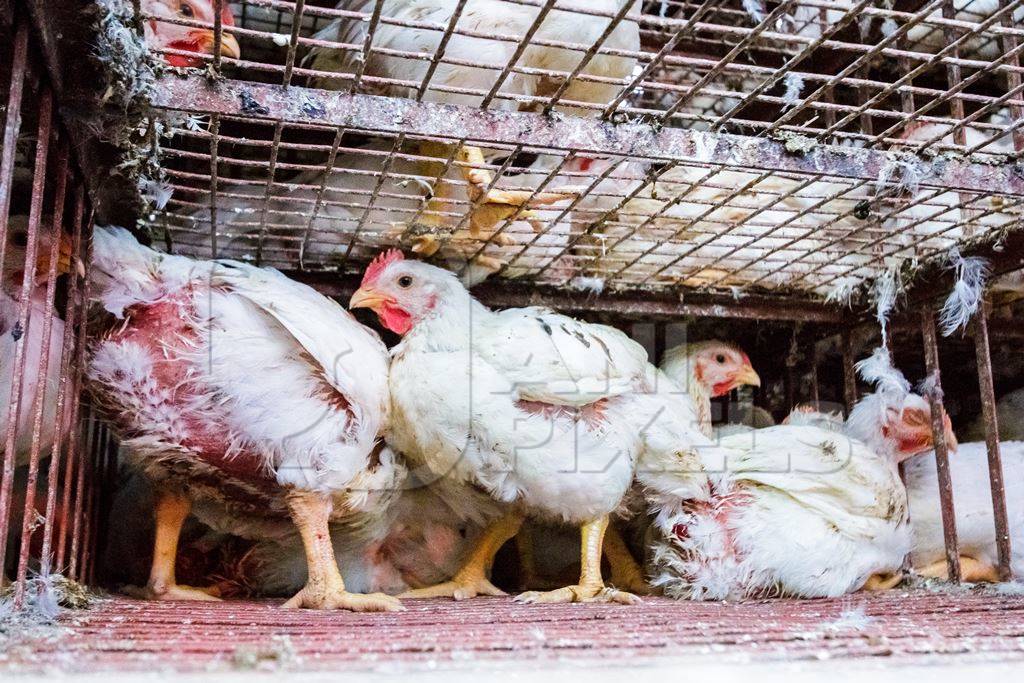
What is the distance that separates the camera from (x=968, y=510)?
8.28ft

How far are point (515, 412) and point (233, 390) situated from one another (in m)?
0.65

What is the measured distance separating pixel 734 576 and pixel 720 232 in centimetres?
87

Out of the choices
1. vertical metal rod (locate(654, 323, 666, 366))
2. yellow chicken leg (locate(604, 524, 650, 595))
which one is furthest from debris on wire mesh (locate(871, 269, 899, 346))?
yellow chicken leg (locate(604, 524, 650, 595))

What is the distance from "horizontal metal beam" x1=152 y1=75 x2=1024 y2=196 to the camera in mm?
1478

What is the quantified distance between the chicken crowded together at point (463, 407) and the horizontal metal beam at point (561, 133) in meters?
0.12

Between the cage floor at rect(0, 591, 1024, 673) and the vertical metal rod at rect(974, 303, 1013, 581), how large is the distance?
344 millimetres

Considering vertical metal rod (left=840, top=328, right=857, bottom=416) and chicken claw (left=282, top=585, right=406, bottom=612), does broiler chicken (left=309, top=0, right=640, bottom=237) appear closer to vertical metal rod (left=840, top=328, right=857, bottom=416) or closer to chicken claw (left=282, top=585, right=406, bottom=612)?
chicken claw (left=282, top=585, right=406, bottom=612)

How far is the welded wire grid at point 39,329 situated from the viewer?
4.39ft

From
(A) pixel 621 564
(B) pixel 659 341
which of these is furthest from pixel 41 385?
(B) pixel 659 341

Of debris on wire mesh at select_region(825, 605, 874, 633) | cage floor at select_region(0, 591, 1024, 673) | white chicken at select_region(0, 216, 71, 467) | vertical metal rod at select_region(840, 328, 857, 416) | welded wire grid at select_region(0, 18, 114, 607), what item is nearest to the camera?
cage floor at select_region(0, 591, 1024, 673)

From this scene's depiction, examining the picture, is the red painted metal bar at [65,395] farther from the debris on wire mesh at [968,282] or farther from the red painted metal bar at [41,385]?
the debris on wire mesh at [968,282]

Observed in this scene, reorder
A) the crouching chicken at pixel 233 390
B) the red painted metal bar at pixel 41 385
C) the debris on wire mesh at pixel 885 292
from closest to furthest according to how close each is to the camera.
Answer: the red painted metal bar at pixel 41 385
the crouching chicken at pixel 233 390
the debris on wire mesh at pixel 885 292

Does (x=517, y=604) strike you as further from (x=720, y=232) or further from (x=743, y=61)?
(x=743, y=61)

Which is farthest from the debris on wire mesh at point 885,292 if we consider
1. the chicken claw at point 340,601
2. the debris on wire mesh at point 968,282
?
the chicken claw at point 340,601
